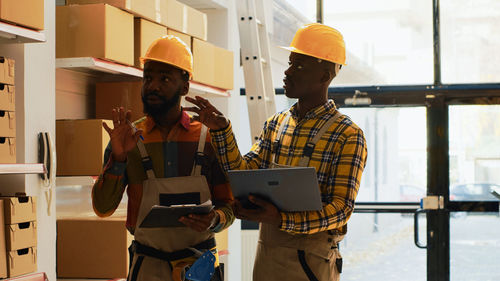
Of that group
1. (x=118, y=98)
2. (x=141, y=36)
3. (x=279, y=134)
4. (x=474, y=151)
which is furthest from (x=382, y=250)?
(x=279, y=134)

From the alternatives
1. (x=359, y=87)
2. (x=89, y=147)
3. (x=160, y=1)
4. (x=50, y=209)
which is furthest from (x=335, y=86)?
(x=50, y=209)

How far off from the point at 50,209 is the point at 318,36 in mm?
1489

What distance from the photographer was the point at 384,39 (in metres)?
6.33

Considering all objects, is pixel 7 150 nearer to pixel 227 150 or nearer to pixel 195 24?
pixel 227 150

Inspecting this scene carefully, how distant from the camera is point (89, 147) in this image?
353 centimetres

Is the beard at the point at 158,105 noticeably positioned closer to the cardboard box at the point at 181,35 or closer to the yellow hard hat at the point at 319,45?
the yellow hard hat at the point at 319,45

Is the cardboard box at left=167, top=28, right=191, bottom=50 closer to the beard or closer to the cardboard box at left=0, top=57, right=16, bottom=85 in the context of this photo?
the cardboard box at left=0, top=57, right=16, bottom=85

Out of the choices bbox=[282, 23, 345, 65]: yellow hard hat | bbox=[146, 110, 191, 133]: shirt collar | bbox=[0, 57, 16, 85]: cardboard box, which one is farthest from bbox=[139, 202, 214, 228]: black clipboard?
bbox=[0, 57, 16, 85]: cardboard box

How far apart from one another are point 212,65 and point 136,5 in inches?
44.4

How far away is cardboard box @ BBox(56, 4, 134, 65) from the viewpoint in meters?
3.41

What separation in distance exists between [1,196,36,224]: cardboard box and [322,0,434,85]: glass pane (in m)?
3.79

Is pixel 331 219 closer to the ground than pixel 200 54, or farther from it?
closer to the ground

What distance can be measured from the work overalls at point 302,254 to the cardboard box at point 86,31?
145 centimetres

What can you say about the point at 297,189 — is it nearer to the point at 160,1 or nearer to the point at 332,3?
the point at 160,1
